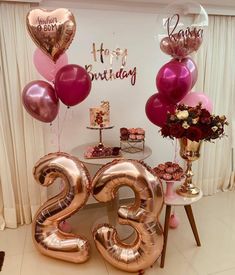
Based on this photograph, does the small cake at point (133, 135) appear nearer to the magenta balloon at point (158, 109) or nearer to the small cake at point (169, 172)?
the magenta balloon at point (158, 109)

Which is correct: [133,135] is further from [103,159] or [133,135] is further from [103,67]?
[103,67]

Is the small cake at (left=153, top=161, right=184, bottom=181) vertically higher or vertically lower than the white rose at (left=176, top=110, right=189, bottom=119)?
lower

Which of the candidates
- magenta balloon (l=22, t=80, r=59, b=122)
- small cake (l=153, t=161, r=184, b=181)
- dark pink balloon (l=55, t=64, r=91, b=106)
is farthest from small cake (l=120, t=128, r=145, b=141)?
magenta balloon (l=22, t=80, r=59, b=122)

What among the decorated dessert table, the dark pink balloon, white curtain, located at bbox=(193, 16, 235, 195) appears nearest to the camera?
the dark pink balloon

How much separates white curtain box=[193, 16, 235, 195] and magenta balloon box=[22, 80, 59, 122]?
1633 millimetres

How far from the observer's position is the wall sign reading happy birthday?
8.30ft

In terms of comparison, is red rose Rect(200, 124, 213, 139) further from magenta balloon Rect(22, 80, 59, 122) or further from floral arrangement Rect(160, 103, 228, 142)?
magenta balloon Rect(22, 80, 59, 122)

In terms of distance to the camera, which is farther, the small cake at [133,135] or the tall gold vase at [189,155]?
the small cake at [133,135]

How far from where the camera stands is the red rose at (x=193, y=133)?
71.3 inches

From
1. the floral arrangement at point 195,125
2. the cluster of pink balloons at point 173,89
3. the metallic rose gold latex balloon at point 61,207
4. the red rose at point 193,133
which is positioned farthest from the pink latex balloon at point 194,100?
the metallic rose gold latex balloon at point 61,207

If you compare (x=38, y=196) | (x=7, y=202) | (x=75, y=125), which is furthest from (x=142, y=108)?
(x=7, y=202)

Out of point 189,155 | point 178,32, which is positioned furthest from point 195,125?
point 178,32

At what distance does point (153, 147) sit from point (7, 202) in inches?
64.3

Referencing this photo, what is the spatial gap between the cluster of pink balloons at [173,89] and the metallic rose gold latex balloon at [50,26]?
0.78 metres
